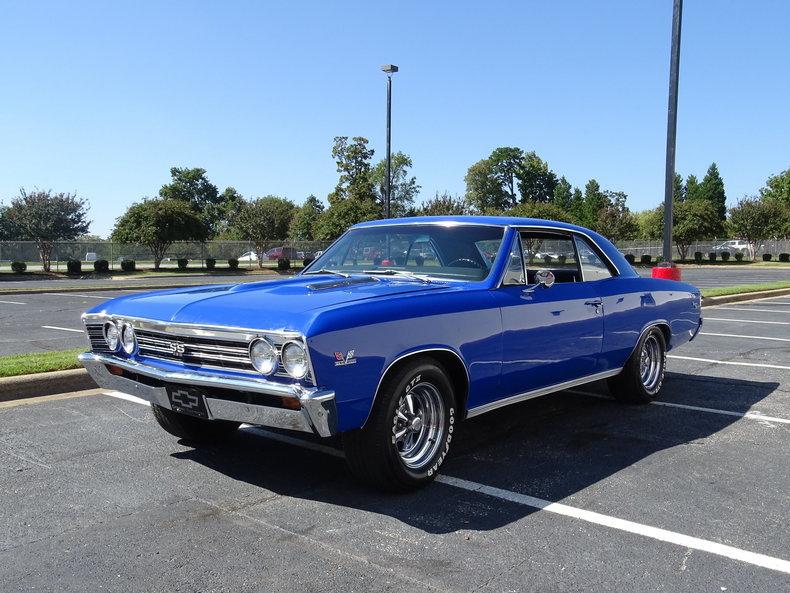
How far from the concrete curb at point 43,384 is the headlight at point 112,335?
237cm

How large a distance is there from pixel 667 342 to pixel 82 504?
206 inches

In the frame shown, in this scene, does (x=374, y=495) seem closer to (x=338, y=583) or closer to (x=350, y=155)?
(x=338, y=583)

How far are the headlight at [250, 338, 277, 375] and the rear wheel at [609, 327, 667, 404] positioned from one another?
3.66 metres

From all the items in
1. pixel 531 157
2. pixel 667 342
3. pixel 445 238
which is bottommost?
pixel 667 342

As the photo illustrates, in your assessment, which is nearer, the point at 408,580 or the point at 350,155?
the point at 408,580

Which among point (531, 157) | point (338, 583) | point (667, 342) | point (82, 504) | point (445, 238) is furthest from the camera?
point (531, 157)

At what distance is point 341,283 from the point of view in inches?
182

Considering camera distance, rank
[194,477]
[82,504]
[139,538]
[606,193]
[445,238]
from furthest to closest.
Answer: [606,193] → [445,238] → [194,477] → [82,504] → [139,538]

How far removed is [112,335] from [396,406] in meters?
1.93

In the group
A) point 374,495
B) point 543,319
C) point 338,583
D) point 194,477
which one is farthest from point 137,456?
point 543,319

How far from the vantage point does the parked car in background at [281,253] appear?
49344mm

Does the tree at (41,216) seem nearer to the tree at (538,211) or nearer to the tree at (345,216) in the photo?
the tree at (345,216)

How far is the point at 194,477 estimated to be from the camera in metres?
4.31

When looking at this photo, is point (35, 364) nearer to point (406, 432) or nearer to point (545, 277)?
point (406, 432)
